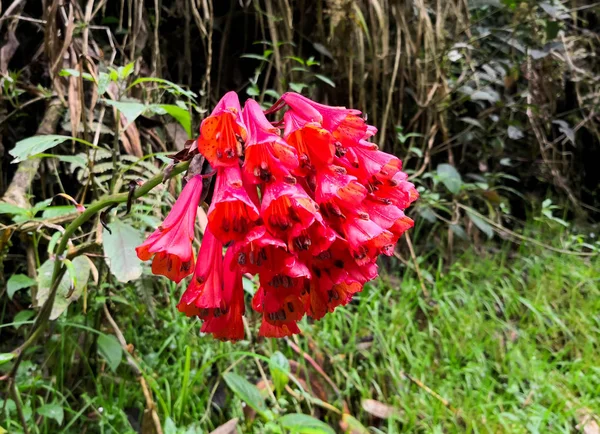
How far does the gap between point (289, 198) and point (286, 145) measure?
0.07 m

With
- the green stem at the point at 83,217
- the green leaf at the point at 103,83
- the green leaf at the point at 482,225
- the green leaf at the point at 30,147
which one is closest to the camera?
the green stem at the point at 83,217

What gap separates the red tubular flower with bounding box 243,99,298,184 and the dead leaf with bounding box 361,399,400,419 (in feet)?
4.34

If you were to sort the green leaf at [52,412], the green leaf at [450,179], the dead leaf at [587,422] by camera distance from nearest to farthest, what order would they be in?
the green leaf at [52,412] → the dead leaf at [587,422] → the green leaf at [450,179]

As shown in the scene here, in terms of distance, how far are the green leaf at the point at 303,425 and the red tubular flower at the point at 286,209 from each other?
0.87m

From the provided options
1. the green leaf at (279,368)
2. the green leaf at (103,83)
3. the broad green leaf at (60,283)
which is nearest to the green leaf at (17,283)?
the broad green leaf at (60,283)

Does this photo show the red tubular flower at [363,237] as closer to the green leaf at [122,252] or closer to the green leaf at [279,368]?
the green leaf at [122,252]

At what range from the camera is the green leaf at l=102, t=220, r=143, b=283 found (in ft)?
3.24

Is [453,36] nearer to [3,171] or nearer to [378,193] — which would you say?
[3,171]

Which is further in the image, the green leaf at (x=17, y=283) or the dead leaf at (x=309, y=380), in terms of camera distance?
the dead leaf at (x=309, y=380)

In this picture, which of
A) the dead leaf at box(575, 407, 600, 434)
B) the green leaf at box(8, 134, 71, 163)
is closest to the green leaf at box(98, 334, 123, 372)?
the green leaf at box(8, 134, 71, 163)

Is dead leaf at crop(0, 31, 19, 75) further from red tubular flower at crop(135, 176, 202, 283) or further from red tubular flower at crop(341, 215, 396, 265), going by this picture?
red tubular flower at crop(341, 215, 396, 265)

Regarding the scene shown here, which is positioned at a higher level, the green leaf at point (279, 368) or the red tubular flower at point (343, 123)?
the red tubular flower at point (343, 123)

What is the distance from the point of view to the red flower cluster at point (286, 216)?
0.61 meters

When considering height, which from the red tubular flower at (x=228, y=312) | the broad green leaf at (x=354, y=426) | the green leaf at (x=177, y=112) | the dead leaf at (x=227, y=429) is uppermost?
the green leaf at (x=177, y=112)
